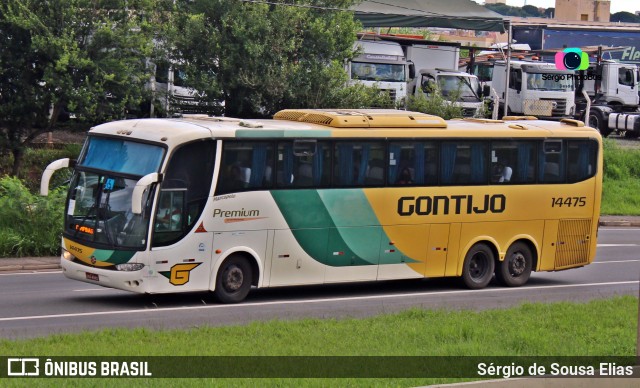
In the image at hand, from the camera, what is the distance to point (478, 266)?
72.1 ft

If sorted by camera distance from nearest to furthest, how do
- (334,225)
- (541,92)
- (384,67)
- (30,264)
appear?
1. (334,225)
2. (30,264)
3. (384,67)
4. (541,92)

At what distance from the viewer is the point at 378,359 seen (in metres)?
12.5

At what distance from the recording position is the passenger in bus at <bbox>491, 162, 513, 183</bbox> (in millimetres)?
21672

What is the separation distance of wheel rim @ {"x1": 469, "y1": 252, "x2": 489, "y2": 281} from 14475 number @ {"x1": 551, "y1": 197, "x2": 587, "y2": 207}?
188 centimetres

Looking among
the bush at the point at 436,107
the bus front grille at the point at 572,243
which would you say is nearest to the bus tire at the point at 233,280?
the bus front grille at the point at 572,243

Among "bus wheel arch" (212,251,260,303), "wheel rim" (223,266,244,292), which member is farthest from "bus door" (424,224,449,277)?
"wheel rim" (223,266,244,292)

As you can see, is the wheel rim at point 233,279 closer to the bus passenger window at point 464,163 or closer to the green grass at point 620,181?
the bus passenger window at point 464,163

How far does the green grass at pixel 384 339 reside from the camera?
41.7ft

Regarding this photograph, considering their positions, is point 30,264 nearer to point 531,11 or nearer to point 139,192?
point 139,192

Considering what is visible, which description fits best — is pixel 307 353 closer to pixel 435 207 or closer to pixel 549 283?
pixel 435 207

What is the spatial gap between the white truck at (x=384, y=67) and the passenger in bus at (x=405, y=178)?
73.9 ft

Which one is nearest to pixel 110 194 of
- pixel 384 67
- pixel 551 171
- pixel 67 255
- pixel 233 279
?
pixel 67 255

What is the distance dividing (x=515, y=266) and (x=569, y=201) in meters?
1.78

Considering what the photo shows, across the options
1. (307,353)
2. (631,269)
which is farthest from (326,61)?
(307,353)
